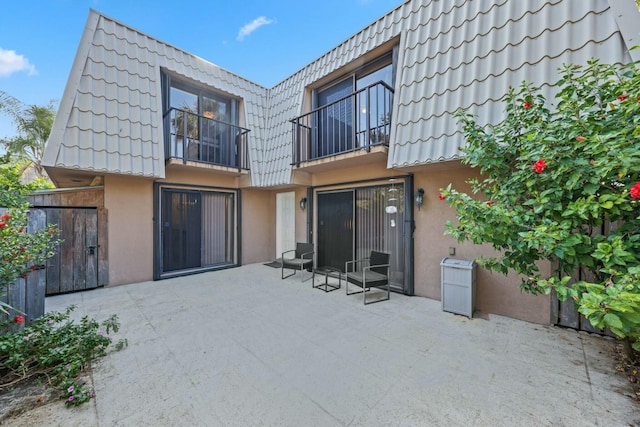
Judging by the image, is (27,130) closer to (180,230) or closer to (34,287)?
(180,230)

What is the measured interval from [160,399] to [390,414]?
1.85 metres

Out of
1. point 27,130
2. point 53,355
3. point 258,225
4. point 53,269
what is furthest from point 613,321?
point 27,130

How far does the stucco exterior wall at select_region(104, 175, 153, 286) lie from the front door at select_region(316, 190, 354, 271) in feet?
13.3

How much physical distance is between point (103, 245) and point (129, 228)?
56 cm

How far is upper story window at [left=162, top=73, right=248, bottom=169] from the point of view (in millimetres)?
5977

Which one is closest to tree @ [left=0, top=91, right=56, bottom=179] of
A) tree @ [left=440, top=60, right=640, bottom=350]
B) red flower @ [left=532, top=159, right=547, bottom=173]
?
tree @ [left=440, top=60, right=640, bottom=350]

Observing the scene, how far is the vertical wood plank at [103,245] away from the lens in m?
5.24

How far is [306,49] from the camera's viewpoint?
324 inches

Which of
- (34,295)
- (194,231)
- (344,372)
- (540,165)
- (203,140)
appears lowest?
(344,372)

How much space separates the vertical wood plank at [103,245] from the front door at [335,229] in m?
4.68

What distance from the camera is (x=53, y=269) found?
4.77 m

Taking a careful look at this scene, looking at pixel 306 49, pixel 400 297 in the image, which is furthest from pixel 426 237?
pixel 306 49

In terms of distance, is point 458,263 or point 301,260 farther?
point 301,260

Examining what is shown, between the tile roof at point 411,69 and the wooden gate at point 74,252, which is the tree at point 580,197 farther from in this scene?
the wooden gate at point 74,252
